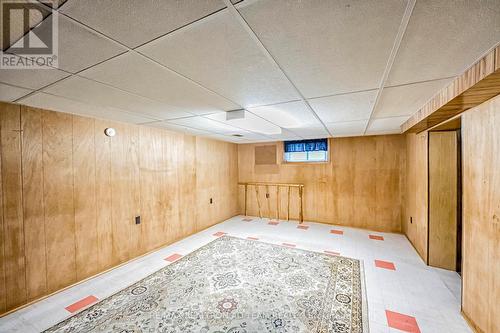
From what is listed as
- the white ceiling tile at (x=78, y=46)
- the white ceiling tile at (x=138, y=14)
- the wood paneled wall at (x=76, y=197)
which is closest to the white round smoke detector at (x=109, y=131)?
the wood paneled wall at (x=76, y=197)

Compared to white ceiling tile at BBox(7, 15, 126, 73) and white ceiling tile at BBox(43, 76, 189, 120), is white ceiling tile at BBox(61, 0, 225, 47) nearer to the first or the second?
white ceiling tile at BBox(7, 15, 126, 73)

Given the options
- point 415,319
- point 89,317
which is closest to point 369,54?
point 415,319

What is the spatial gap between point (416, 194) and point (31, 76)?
16.1ft

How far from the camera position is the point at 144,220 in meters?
3.29

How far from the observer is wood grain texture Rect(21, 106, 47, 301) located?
6.86 feet

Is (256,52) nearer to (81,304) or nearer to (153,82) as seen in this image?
(153,82)

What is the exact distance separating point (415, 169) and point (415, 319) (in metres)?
2.48

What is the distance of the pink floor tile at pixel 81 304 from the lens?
2.03 metres

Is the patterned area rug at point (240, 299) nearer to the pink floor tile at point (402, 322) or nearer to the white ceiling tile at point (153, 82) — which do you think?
the pink floor tile at point (402, 322)

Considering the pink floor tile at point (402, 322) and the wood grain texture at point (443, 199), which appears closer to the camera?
the pink floor tile at point (402, 322)

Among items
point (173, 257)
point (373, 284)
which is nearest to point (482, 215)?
point (373, 284)

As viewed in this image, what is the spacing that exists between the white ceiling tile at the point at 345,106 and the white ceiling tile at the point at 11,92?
2.55m

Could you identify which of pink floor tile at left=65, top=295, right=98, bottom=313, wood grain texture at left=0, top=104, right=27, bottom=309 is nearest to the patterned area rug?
pink floor tile at left=65, top=295, right=98, bottom=313

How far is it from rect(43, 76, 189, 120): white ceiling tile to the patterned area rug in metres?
2.10
